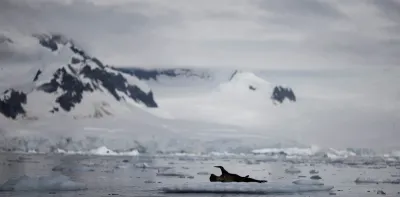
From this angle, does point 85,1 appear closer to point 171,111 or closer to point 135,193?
point 171,111

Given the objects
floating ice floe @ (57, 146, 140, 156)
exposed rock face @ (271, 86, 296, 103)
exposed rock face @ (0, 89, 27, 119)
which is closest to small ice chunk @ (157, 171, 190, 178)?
floating ice floe @ (57, 146, 140, 156)

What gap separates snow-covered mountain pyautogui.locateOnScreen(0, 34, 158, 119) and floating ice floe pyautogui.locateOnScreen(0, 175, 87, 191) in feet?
1.79

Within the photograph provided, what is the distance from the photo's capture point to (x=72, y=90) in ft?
18.3

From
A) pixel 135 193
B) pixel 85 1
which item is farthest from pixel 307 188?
pixel 85 1

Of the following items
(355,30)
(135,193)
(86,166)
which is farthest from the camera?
(355,30)

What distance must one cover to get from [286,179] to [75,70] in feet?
6.46

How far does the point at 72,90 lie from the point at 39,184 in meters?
0.83

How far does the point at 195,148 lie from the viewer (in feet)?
18.4

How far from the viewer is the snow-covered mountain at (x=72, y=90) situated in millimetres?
5523

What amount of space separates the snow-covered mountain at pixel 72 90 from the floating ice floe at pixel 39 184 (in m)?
0.54

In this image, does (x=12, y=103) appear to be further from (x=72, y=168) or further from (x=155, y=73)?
(x=155, y=73)

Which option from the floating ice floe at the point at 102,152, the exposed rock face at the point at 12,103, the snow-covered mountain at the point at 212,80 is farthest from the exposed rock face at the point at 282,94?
the exposed rock face at the point at 12,103

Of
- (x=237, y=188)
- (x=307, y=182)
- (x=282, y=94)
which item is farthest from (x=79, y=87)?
(x=307, y=182)

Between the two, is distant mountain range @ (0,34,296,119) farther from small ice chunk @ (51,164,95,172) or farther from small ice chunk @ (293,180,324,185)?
small ice chunk @ (293,180,324,185)
